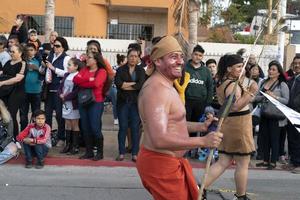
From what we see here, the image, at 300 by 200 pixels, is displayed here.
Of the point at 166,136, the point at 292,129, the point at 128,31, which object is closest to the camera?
the point at 166,136

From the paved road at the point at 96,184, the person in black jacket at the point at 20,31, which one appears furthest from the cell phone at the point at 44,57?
the person in black jacket at the point at 20,31

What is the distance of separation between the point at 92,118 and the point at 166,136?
5111 millimetres

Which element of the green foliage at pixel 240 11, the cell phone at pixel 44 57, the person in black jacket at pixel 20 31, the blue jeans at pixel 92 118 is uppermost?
the green foliage at pixel 240 11

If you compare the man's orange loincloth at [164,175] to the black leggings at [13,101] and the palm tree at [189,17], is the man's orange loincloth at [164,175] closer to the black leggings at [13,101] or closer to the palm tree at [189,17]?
the black leggings at [13,101]

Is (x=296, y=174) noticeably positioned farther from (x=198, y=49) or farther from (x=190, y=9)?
(x=190, y=9)

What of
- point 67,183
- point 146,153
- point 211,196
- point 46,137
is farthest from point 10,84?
point 146,153

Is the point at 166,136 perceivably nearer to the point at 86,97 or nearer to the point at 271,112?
the point at 86,97

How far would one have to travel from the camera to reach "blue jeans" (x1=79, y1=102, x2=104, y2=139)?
8.84 meters

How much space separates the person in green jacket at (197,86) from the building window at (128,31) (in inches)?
627

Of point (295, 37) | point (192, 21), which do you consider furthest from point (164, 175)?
point (295, 37)

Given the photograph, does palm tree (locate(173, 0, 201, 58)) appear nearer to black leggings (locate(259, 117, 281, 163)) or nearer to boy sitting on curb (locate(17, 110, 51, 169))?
black leggings (locate(259, 117, 281, 163))

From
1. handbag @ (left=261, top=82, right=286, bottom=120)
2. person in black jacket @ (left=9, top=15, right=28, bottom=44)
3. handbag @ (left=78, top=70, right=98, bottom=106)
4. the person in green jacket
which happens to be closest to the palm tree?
person in black jacket @ (left=9, top=15, right=28, bottom=44)

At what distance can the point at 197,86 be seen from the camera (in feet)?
30.2

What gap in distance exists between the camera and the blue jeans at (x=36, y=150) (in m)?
8.59
